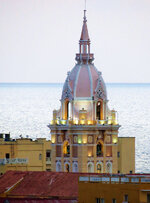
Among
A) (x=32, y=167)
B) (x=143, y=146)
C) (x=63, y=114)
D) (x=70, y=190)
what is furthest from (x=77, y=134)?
(x=143, y=146)

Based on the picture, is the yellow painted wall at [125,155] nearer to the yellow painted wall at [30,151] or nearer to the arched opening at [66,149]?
the yellow painted wall at [30,151]

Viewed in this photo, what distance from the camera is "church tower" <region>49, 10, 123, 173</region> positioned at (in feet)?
345

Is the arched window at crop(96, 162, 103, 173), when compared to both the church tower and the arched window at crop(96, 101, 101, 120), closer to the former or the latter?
the church tower

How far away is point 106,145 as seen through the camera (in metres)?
106

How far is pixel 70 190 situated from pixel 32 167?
35.1 metres

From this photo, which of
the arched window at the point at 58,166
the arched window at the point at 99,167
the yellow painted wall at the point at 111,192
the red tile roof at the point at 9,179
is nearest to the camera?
the yellow painted wall at the point at 111,192

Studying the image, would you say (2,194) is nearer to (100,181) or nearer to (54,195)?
(54,195)

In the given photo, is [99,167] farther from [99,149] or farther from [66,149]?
[66,149]

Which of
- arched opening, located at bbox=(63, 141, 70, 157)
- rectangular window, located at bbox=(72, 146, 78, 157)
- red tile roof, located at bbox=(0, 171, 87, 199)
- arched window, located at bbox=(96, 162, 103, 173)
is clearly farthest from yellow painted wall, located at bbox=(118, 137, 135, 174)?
red tile roof, located at bbox=(0, 171, 87, 199)

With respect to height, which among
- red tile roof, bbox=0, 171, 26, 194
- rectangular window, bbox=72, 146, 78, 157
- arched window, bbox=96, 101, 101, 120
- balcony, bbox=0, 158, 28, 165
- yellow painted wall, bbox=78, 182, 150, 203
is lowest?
yellow painted wall, bbox=78, 182, 150, 203

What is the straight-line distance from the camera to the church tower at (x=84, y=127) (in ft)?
345

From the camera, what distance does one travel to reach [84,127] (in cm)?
10488

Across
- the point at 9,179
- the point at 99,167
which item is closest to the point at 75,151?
the point at 99,167

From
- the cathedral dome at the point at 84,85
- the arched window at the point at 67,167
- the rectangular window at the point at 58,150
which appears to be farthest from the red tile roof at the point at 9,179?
the cathedral dome at the point at 84,85
